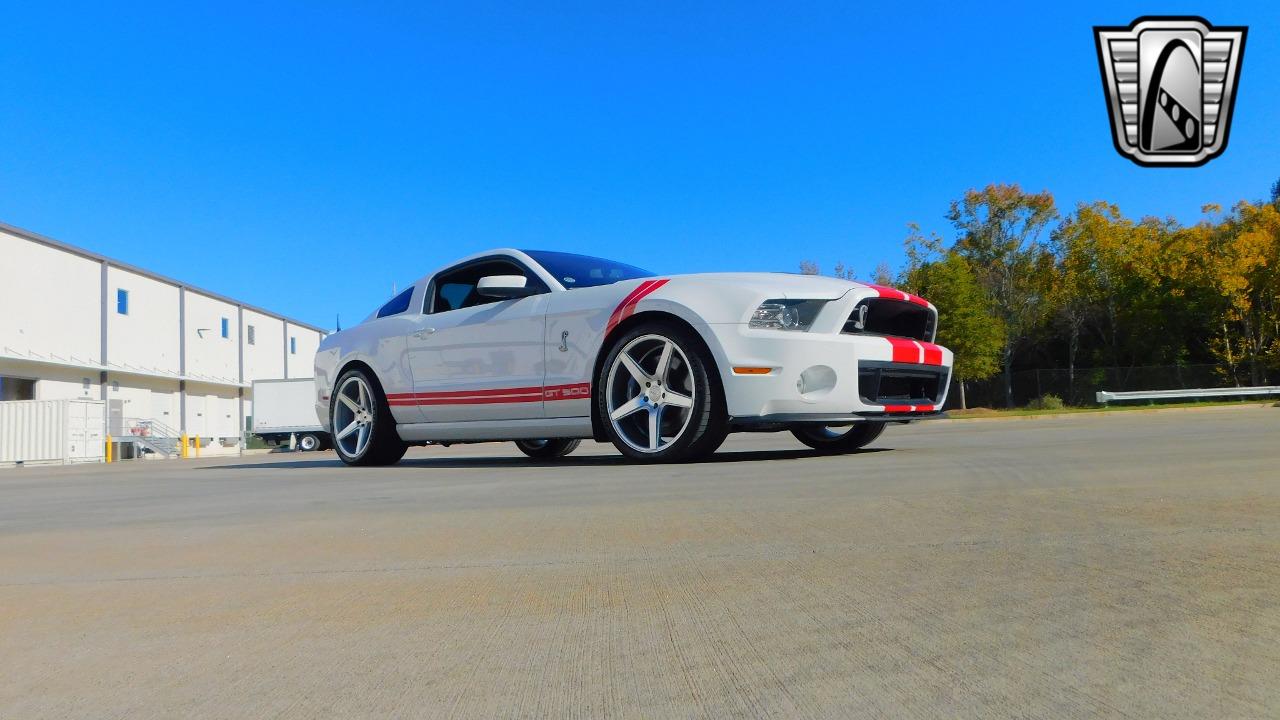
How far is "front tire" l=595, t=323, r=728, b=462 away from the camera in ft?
19.1

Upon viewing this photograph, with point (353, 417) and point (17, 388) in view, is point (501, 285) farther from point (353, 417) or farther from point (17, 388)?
point (17, 388)

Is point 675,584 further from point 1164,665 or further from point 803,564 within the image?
point 1164,665

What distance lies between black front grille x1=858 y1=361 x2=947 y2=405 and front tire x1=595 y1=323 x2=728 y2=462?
38.2 inches

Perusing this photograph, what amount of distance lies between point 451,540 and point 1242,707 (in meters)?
2.21

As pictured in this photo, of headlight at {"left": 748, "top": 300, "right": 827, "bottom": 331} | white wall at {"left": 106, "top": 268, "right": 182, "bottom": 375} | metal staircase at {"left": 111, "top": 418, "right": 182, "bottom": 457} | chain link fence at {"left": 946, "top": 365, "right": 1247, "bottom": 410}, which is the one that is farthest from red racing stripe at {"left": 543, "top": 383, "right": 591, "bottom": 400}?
chain link fence at {"left": 946, "top": 365, "right": 1247, "bottom": 410}

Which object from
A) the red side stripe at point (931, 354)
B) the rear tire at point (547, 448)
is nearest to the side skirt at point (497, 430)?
the rear tire at point (547, 448)

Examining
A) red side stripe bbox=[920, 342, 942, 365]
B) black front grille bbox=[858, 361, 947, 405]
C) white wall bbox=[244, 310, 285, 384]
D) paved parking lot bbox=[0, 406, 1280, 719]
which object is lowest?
paved parking lot bbox=[0, 406, 1280, 719]

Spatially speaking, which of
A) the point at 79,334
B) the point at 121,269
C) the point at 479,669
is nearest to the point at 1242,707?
the point at 479,669

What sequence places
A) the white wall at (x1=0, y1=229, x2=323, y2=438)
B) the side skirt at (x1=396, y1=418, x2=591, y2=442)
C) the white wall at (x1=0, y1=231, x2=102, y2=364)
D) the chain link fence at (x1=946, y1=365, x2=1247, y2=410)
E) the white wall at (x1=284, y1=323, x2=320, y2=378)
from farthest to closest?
the white wall at (x1=284, y1=323, x2=320, y2=378) → the chain link fence at (x1=946, y1=365, x2=1247, y2=410) → the white wall at (x1=0, y1=229, x2=323, y2=438) → the white wall at (x1=0, y1=231, x2=102, y2=364) → the side skirt at (x1=396, y1=418, x2=591, y2=442)

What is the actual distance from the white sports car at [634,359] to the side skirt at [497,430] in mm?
12

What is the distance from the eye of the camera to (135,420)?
38.8 m

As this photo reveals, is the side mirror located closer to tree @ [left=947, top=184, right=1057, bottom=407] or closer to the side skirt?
the side skirt

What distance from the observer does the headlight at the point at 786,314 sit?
5758mm

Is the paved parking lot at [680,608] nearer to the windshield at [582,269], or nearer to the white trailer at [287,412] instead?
the windshield at [582,269]
